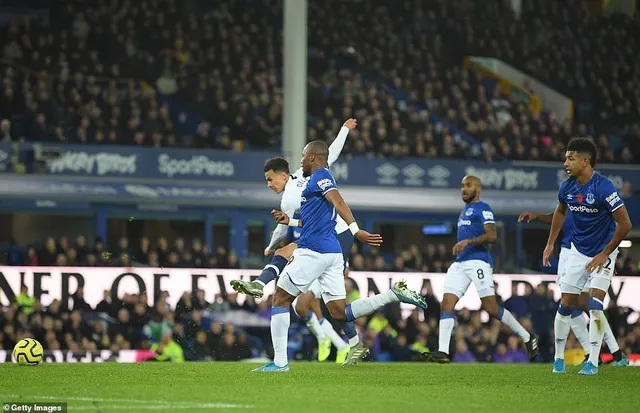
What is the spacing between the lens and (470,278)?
14.8 m

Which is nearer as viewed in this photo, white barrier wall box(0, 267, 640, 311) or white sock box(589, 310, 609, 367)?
white sock box(589, 310, 609, 367)

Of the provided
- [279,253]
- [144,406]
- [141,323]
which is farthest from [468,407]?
[141,323]

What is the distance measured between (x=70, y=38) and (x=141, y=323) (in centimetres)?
1248

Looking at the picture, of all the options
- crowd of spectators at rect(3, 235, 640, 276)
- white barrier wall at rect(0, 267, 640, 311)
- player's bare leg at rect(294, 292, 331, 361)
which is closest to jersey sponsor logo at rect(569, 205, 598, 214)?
player's bare leg at rect(294, 292, 331, 361)

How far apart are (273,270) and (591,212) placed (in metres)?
3.45

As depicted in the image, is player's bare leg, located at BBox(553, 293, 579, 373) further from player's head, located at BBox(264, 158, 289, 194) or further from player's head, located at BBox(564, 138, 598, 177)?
player's head, located at BBox(264, 158, 289, 194)

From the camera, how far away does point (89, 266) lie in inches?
739

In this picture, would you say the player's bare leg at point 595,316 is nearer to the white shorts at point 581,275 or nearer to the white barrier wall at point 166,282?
the white shorts at point 581,275

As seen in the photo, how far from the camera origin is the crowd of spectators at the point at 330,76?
86.1 ft

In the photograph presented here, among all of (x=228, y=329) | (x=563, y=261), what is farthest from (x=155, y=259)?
(x=563, y=261)

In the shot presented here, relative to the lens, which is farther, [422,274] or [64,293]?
[422,274]

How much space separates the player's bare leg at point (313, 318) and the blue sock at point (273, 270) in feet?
2.68

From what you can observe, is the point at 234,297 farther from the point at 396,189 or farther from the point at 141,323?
the point at 396,189

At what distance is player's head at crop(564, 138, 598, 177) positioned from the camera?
12102 millimetres
